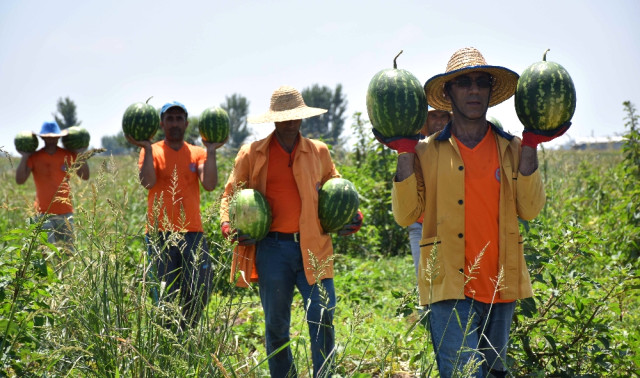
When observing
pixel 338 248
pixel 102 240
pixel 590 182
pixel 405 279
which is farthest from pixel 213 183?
pixel 590 182

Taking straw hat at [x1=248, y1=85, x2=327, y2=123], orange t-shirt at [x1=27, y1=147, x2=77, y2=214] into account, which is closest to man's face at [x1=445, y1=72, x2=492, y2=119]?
straw hat at [x1=248, y1=85, x2=327, y2=123]

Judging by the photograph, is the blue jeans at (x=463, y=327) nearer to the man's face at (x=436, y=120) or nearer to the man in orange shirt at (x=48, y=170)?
the man's face at (x=436, y=120)

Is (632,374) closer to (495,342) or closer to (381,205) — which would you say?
(495,342)

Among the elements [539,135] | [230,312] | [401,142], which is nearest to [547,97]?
[539,135]

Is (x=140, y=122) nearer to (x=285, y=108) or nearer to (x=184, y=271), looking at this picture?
(x=285, y=108)

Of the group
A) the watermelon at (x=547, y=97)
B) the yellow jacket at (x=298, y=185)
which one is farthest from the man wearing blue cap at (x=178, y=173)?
the watermelon at (x=547, y=97)

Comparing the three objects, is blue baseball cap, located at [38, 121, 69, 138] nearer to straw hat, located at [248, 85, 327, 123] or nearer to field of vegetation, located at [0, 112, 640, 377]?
field of vegetation, located at [0, 112, 640, 377]

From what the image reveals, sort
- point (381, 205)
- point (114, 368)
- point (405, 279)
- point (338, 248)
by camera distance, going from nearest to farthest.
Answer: point (114, 368) → point (405, 279) → point (338, 248) → point (381, 205)

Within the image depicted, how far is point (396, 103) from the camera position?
125 inches

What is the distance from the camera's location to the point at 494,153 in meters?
3.33

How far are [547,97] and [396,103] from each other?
81cm

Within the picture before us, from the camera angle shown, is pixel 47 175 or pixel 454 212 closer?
pixel 454 212

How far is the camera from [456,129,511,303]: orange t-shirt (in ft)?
10.6

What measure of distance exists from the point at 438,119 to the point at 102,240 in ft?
12.8
